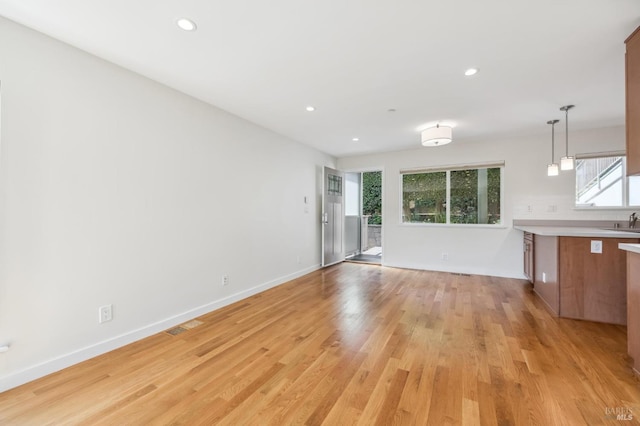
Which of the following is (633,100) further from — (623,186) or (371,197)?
(371,197)

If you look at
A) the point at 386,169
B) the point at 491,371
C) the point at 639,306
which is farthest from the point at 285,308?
the point at 386,169

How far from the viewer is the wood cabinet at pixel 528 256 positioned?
4.11 meters

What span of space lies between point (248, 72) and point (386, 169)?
3900mm

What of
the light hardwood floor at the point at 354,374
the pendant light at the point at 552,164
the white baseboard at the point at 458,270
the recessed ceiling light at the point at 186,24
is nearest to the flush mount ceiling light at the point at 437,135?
the pendant light at the point at 552,164

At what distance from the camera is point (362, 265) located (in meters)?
5.95

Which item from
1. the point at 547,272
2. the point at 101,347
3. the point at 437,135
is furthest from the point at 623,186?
the point at 101,347

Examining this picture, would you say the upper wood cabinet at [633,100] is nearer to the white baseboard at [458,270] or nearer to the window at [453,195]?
the window at [453,195]

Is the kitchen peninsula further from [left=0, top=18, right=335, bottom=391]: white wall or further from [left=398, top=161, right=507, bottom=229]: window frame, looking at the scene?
[left=0, top=18, right=335, bottom=391]: white wall

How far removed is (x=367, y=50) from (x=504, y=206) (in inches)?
161

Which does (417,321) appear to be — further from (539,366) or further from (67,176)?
(67,176)

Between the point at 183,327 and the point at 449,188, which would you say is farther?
the point at 449,188

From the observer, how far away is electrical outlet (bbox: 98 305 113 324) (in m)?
2.27

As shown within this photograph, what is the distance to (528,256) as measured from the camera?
14.1 ft

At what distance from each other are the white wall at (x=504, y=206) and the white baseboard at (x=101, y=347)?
361cm
